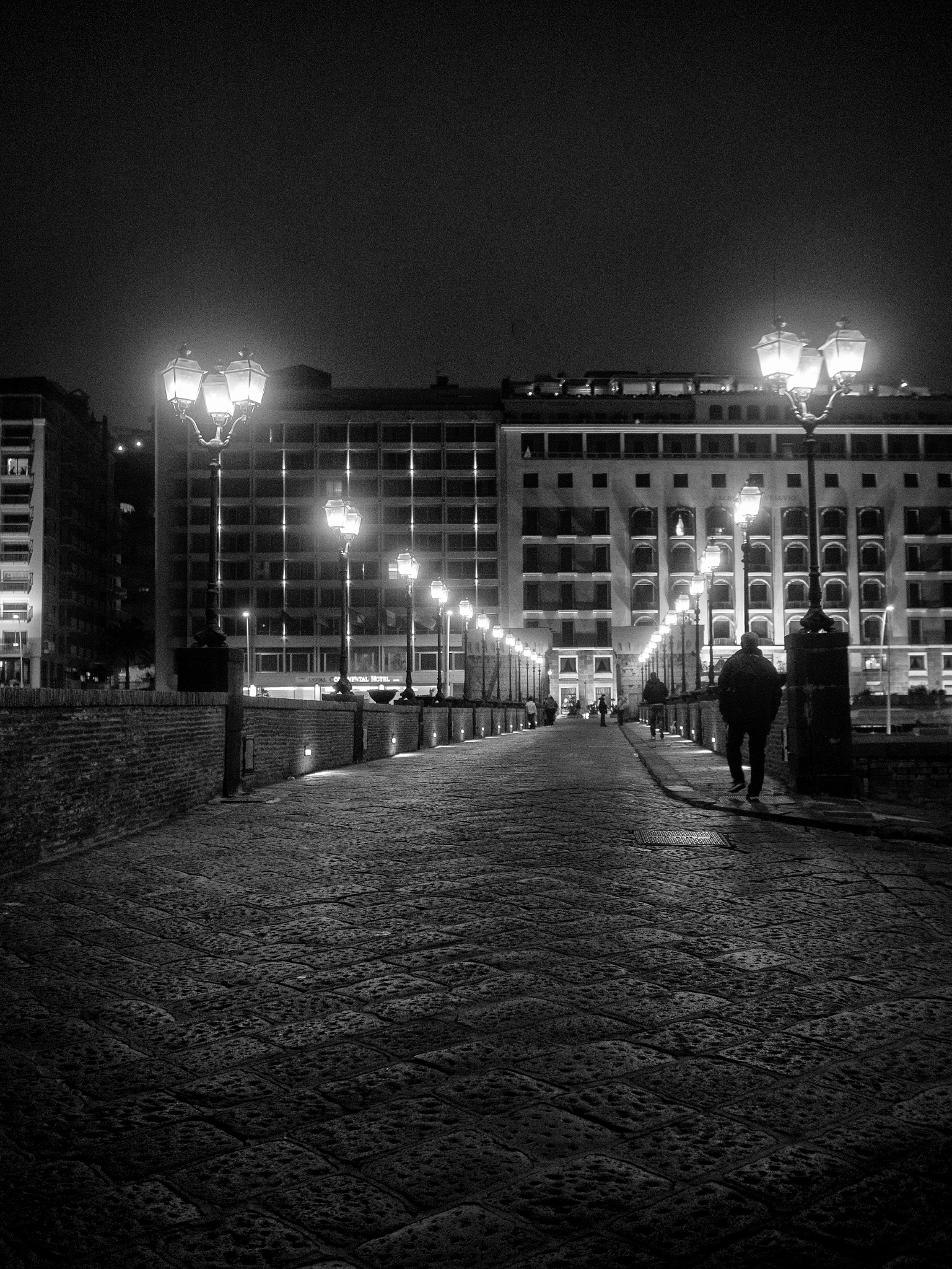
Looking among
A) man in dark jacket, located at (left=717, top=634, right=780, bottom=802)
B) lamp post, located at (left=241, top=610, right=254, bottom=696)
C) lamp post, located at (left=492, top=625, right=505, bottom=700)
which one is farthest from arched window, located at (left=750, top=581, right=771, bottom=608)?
man in dark jacket, located at (left=717, top=634, right=780, bottom=802)

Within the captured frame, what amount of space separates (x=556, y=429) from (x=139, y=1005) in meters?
87.3

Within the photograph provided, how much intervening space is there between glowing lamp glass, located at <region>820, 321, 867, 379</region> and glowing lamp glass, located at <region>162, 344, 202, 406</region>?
819cm

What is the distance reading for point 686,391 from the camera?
3634 inches

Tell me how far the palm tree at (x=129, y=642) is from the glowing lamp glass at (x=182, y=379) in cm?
7705

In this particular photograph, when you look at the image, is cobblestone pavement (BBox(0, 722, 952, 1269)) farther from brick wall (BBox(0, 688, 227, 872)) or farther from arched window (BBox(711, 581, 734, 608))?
arched window (BBox(711, 581, 734, 608))

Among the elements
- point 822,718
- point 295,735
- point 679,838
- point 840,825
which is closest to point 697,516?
point 295,735

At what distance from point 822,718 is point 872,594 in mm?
79443

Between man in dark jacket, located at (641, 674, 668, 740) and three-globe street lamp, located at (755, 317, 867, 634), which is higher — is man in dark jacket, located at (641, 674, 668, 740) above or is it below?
below

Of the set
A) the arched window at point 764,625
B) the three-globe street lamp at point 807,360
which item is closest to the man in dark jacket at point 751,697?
the three-globe street lamp at point 807,360

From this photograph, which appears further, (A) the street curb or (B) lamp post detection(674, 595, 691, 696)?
(B) lamp post detection(674, 595, 691, 696)

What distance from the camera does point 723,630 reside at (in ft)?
278

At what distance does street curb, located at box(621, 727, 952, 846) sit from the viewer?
28.4 feet

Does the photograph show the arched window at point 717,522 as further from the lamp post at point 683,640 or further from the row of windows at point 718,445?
the lamp post at point 683,640

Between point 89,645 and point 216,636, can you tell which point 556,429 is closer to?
point 89,645
